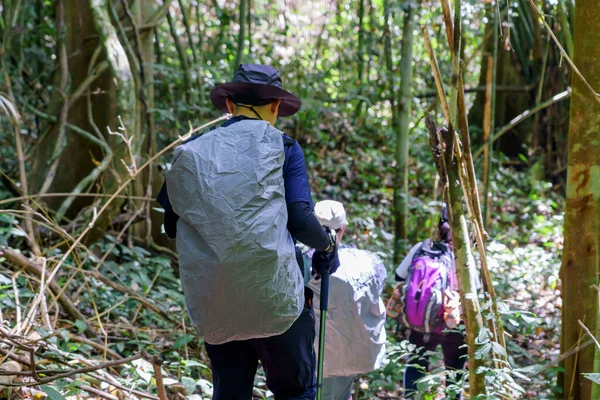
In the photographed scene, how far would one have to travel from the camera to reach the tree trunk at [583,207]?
12.0 feet

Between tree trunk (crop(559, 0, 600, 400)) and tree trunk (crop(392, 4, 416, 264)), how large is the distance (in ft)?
11.2

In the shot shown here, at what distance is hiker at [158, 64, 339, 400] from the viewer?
2.24m

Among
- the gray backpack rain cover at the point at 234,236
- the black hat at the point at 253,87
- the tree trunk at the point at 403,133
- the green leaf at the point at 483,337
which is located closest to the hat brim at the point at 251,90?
the black hat at the point at 253,87

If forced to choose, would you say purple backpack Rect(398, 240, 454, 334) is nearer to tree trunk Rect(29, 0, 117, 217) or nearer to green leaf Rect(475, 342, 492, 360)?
green leaf Rect(475, 342, 492, 360)

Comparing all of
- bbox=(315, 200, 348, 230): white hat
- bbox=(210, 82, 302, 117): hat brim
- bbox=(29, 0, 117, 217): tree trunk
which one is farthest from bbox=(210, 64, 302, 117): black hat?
bbox=(29, 0, 117, 217): tree trunk

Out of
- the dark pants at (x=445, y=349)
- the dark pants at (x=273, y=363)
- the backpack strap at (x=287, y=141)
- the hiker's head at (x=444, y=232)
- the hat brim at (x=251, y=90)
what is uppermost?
the hat brim at (x=251, y=90)

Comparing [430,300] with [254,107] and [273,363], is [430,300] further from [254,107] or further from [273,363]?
[254,107]

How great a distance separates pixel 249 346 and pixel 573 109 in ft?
7.85

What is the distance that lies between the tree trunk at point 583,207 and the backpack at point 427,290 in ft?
2.30

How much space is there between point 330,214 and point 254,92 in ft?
3.07

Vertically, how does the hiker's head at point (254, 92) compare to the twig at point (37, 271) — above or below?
above

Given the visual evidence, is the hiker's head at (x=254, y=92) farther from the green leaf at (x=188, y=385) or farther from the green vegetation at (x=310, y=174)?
the green leaf at (x=188, y=385)

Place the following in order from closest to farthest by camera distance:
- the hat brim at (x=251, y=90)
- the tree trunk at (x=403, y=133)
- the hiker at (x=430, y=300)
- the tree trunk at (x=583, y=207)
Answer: the hat brim at (x=251, y=90)
the tree trunk at (x=583, y=207)
the hiker at (x=430, y=300)
the tree trunk at (x=403, y=133)

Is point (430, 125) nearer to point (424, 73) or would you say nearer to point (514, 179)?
point (514, 179)
